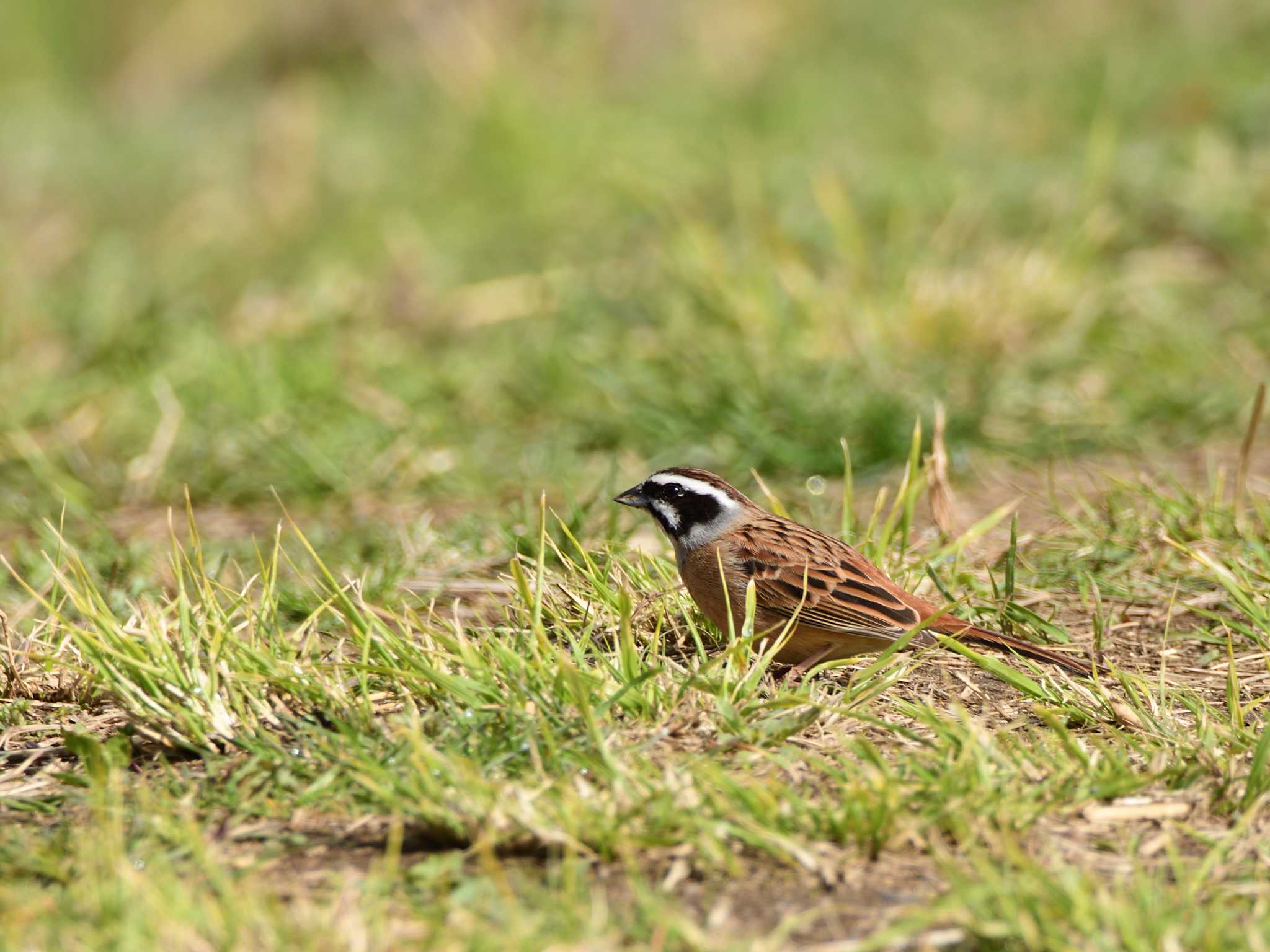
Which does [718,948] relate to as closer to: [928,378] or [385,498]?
[385,498]

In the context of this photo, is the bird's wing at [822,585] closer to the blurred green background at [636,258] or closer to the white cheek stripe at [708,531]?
the white cheek stripe at [708,531]

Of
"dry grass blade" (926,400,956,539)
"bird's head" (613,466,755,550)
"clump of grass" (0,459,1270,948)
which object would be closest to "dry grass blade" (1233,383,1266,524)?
"clump of grass" (0,459,1270,948)

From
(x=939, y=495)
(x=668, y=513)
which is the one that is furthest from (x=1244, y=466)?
(x=668, y=513)

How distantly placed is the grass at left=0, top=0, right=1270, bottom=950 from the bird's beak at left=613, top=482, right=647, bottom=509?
192mm

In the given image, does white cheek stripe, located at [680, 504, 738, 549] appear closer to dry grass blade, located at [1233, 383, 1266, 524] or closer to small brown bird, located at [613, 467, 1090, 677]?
small brown bird, located at [613, 467, 1090, 677]

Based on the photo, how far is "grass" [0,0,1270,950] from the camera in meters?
3.03

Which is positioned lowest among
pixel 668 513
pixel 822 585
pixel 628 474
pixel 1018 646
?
pixel 628 474

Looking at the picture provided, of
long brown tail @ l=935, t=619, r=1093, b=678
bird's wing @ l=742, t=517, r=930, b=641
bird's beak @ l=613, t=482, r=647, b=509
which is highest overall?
bird's beak @ l=613, t=482, r=647, b=509

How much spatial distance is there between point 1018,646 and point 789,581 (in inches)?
27.0

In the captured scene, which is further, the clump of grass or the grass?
the grass

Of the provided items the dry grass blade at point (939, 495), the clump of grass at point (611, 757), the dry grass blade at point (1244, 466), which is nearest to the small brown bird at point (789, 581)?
the clump of grass at point (611, 757)

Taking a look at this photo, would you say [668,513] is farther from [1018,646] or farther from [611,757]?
[611,757]

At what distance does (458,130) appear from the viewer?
11547 mm

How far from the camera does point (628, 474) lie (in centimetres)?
645
